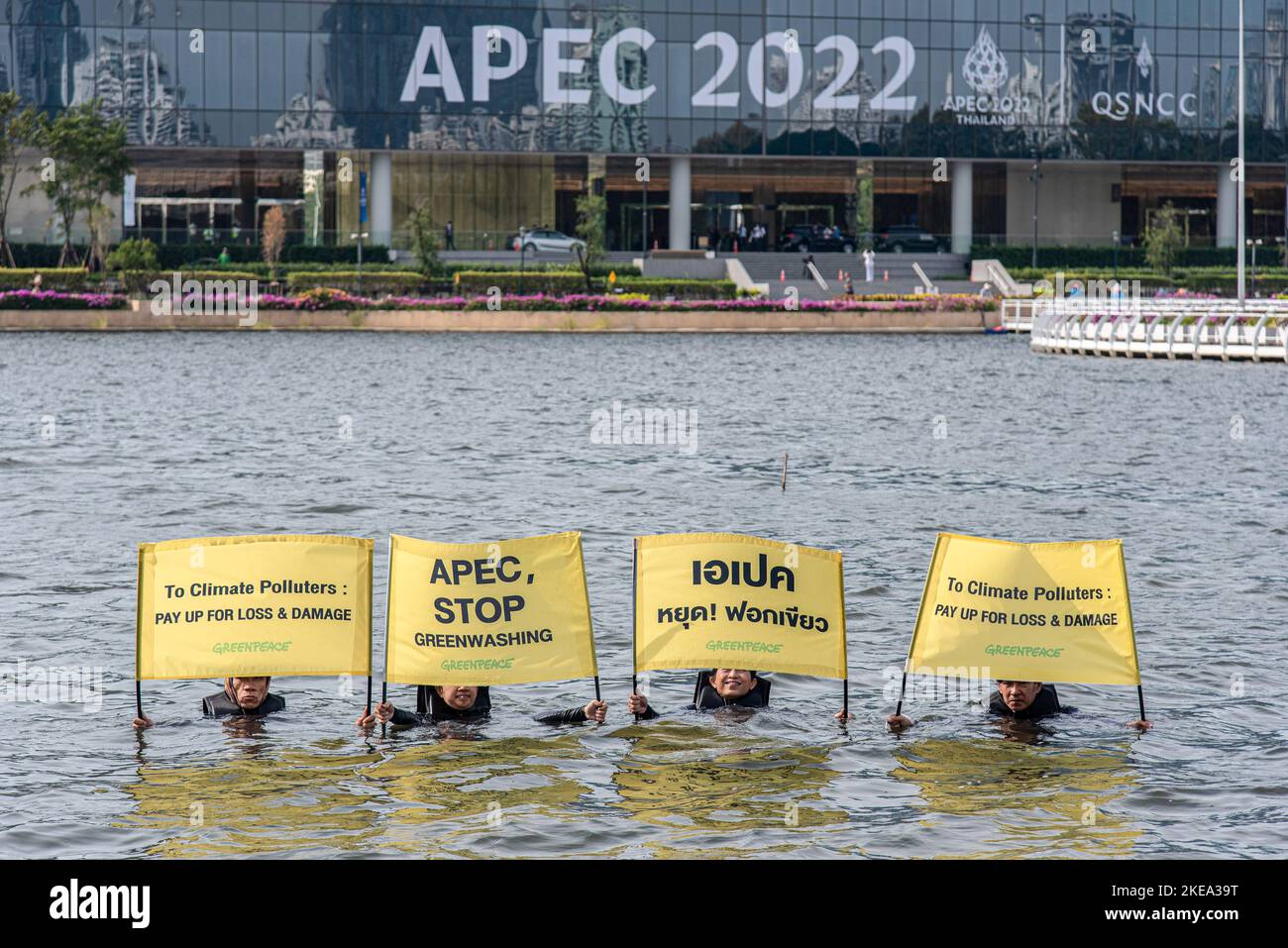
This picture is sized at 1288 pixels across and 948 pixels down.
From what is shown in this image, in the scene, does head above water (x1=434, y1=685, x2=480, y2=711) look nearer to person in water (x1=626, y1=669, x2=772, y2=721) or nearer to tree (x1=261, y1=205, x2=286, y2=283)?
person in water (x1=626, y1=669, x2=772, y2=721)

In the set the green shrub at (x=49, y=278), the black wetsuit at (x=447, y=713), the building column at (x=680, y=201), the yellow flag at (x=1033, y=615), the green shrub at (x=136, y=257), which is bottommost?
the black wetsuit at (x=447, y=713)

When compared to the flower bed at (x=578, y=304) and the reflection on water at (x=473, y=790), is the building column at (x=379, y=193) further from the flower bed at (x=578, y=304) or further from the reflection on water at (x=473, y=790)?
the reflection on water at (x=473, y=790)

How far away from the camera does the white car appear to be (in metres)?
85.2

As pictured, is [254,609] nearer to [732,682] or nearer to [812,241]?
[732,682]

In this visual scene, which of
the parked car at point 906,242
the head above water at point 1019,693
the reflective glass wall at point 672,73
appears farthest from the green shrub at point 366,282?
the head above water at point 1019,693

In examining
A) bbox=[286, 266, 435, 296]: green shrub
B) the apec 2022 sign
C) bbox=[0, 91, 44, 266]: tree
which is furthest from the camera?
the apec 2022 sign

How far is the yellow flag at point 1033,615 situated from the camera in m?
11.6

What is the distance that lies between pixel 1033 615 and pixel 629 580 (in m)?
7.86

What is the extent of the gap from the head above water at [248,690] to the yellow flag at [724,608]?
2.75 metres
